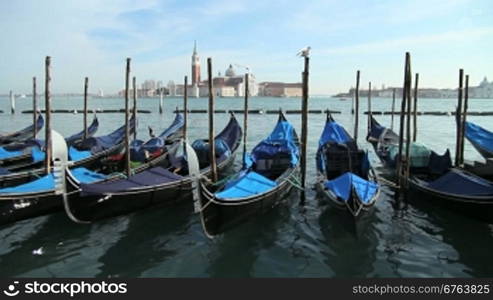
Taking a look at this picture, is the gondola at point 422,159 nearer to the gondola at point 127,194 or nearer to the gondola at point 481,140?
the gondola at point 481,140

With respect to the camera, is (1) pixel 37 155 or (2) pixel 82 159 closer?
(1) pixel 37 155

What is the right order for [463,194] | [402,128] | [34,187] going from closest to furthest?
[34,187] → [463,194] → [402,128]

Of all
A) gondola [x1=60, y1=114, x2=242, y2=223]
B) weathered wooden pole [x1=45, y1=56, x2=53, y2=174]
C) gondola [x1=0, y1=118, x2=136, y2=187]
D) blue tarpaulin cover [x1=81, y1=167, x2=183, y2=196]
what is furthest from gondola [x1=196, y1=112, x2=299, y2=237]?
gondola [x1=0, y1=118, x2=136, y2=187]

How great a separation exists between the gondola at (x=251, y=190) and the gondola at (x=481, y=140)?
5124 mm

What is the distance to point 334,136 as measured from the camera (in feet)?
39.2

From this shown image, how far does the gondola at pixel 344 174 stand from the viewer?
23.6ft

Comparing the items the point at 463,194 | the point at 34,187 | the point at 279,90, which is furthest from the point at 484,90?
the point at 34,187

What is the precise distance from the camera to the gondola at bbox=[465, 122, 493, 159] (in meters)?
11.4

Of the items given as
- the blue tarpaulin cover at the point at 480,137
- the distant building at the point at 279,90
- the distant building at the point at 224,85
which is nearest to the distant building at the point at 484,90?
the distant building at the point at 279,90

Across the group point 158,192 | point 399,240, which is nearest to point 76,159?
point 158,192

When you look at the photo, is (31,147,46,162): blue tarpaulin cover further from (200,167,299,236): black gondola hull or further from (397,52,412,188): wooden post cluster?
(397,52,412,188): wooden post cluster

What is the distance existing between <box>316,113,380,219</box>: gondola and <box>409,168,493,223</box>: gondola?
1165 mm

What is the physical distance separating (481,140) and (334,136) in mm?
4049

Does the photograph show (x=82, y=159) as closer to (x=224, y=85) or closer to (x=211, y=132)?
(x=211, y=132)
